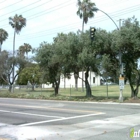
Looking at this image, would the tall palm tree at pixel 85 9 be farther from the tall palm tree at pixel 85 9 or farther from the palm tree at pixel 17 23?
the palm tree at pixel 17 23

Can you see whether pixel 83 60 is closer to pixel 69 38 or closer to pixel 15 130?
pixel 69 38

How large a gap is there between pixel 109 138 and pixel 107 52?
2080cm

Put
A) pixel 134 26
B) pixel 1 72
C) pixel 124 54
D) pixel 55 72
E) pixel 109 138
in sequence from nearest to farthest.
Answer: pixel 109 138 → pixel 134 26 → pixel 124 54 → pixel 55 72 → pixel 1 72

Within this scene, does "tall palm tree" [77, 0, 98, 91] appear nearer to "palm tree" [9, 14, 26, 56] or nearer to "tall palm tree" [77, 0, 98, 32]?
"tall palm tree" [77, 0, 98, 32]

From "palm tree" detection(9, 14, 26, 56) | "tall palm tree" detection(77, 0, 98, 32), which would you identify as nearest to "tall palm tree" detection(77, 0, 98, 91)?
"tall palm tree" detection(77, 0, 98, 32)

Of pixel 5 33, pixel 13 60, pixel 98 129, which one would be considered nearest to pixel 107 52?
pixel 98 129

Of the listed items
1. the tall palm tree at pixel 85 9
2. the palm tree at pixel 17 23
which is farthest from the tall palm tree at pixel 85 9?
the palm tree at pixel 17 23

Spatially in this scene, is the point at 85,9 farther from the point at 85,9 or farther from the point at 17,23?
the point at 17,23

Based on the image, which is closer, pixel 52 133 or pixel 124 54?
pixel 52 133

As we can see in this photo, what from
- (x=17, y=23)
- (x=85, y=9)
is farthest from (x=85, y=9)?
(x=17, y=23)

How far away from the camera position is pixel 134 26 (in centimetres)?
2636

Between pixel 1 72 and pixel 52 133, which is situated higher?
pixel 1 72

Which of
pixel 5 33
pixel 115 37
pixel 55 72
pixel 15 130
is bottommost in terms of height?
pixel 15 130

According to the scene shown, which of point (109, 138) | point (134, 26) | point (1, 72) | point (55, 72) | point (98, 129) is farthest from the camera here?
point (1, 72)
